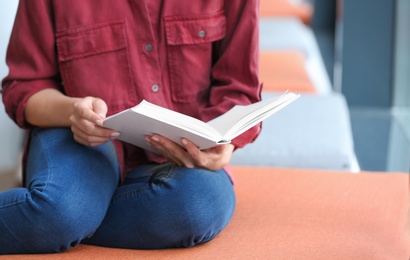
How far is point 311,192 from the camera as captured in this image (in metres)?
2.00

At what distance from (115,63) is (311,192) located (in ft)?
1.69

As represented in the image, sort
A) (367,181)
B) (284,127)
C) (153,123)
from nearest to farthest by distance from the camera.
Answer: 1. (153,123)
2. (367,181)
3. (284,127)

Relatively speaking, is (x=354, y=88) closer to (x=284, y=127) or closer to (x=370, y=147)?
(x=370, y=147)

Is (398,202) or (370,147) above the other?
(398,202)

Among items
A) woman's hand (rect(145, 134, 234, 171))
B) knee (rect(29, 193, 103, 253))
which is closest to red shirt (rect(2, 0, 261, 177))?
woman's hand (rect(145, 134, 234, 171))

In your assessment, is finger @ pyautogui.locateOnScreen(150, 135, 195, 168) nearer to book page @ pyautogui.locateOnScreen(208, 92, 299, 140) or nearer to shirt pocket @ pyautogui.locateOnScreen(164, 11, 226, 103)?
book page @ pyautogui.locateOnScreen(208, 92, 299, 140)

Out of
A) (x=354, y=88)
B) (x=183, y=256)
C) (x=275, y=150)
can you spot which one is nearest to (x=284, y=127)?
(x=275, y=150)

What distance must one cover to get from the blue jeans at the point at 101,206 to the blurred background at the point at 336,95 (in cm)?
47

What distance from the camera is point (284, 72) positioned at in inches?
134

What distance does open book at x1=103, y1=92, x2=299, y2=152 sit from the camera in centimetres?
154

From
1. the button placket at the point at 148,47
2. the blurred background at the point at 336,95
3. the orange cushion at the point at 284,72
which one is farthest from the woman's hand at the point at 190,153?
the orange cushion at the point at 284,72

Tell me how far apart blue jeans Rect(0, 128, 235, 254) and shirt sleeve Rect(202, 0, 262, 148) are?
0.60 feet

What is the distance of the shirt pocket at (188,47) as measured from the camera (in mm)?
1868

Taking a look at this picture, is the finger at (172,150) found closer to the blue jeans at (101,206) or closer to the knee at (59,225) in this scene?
the blue jeans at (101,206)
